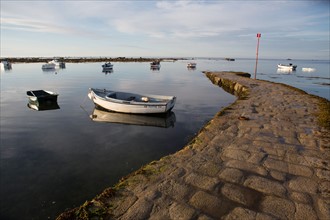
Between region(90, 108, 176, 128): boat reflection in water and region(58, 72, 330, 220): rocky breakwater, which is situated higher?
region(58, 72, 330, 220): rocky breakwater

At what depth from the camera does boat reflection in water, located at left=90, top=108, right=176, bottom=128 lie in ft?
46.1

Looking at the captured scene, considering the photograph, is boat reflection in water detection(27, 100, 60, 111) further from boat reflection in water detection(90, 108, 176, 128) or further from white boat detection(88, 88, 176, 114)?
boat reflection in water detection(90, 108, 176, 128)

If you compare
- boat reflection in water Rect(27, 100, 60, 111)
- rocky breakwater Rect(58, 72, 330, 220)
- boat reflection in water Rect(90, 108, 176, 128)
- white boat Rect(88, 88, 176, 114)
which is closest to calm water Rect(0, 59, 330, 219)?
boat reflection in water Rect(90, 108, 176, 128)

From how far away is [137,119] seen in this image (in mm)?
14773

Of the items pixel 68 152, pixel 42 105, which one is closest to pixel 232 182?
pixel 68 152

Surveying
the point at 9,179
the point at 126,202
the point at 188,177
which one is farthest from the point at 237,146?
the point at 9,179

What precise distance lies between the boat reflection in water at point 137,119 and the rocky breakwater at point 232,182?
6.10 meters

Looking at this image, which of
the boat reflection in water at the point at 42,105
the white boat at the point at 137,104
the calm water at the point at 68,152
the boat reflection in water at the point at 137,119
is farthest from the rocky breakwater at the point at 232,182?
the boat reflection in water at the point at 42,105

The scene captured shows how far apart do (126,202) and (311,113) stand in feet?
34.8

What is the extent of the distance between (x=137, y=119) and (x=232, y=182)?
10502mm

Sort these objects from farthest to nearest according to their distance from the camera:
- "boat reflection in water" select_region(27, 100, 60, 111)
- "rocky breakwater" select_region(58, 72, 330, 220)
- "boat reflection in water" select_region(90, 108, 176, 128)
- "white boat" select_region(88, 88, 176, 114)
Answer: "boat reflection in water" select_region(27, 100, 60, 111) → "white boat" select_region(88, 88, 176, 114) → "boat reflection in water" select_region(90, 108, 176, 128) → "rocky breakwater" select_region(58, 72, 330, 220)

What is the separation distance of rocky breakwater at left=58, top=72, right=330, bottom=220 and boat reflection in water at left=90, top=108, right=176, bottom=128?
6.10 meters

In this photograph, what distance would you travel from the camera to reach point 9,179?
7.43 metres

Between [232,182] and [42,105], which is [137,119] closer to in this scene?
[42,105]
